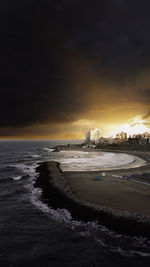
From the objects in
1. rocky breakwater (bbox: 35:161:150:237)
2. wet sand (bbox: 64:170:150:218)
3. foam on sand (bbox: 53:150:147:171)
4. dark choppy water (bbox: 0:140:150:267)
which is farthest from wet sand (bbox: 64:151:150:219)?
foam on sand (bbox: 53:150:147:171)

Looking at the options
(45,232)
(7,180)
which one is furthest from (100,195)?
(7,180)

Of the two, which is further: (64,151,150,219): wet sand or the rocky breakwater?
(64,151,150,219): wet sand

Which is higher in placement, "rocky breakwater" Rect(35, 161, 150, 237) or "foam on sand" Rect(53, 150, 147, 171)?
"rocky breakwater" Rect(35, 161, 150, 237)

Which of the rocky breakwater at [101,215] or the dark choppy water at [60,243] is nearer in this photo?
the dark choppy water at [60,243]

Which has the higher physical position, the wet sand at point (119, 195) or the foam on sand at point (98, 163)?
the wet sand at point (119, 195)

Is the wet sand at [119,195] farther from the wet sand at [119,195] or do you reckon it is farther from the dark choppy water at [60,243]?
the dark choppy water at [60,243]

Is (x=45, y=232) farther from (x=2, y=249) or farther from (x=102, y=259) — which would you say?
(x=102, y=259)

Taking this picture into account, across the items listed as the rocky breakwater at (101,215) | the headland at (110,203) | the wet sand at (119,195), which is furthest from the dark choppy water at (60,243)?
the wet sand at (119,195)

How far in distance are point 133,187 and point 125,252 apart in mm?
15571

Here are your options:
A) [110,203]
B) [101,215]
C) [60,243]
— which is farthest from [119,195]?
[60,243]

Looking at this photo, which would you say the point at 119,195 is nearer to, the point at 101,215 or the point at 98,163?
the point at 101,215

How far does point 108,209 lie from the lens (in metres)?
18.2

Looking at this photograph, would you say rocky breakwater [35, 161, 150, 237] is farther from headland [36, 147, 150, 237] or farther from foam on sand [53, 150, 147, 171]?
foam on sand [53, 150, 147, 171]

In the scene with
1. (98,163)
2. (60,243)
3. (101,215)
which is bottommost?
(98,163)
